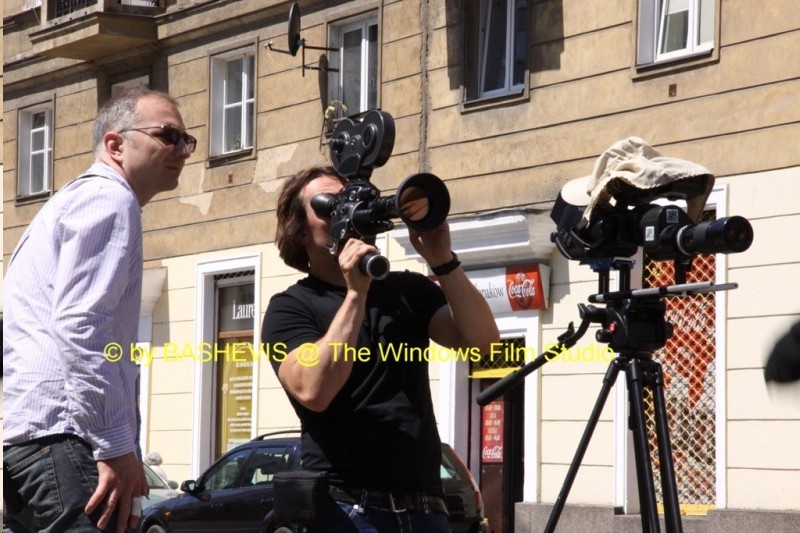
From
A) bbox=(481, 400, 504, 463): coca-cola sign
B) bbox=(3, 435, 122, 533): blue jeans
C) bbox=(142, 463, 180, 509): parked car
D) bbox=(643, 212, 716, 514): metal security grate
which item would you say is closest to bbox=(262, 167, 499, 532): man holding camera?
bbox=(3, 435, 122, 533): blue jeans

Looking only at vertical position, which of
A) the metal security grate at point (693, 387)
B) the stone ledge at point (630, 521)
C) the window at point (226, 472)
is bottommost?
the stone ledge at point (630, 521)

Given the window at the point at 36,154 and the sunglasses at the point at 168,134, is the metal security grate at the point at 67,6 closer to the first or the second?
the window at the point at 36,154

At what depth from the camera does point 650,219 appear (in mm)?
5250

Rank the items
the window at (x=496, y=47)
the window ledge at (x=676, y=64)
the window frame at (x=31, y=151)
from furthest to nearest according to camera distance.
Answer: the window frame at (x=31, y=151) → the window at (x=496, y=47) → the window ledge at (x=676, y=64)

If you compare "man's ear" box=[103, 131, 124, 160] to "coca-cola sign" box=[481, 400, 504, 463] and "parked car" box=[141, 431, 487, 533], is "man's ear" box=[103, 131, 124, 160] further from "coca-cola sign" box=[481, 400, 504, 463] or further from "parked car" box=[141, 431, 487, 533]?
"coca-cola sign" box=[481, 400, 504, 463]

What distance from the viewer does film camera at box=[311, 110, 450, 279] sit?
4.12 meters

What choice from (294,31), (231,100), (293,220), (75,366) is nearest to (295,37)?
(294,31)

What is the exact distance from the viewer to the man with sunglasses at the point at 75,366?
A: 12.6ft

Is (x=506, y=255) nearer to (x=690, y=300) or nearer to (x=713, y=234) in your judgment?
(x=690, y=300)

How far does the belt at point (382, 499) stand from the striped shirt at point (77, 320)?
55 centimetres

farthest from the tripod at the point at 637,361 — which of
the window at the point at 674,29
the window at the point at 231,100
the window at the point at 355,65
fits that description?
the window at the point at 231,100

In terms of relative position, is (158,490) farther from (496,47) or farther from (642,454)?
(642,454)

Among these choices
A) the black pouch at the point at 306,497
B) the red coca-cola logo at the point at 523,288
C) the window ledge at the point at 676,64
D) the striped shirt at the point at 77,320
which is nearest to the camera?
the striped shirt at the point at 77,320

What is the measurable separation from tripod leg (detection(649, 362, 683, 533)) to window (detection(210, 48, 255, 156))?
15832 millimetres
